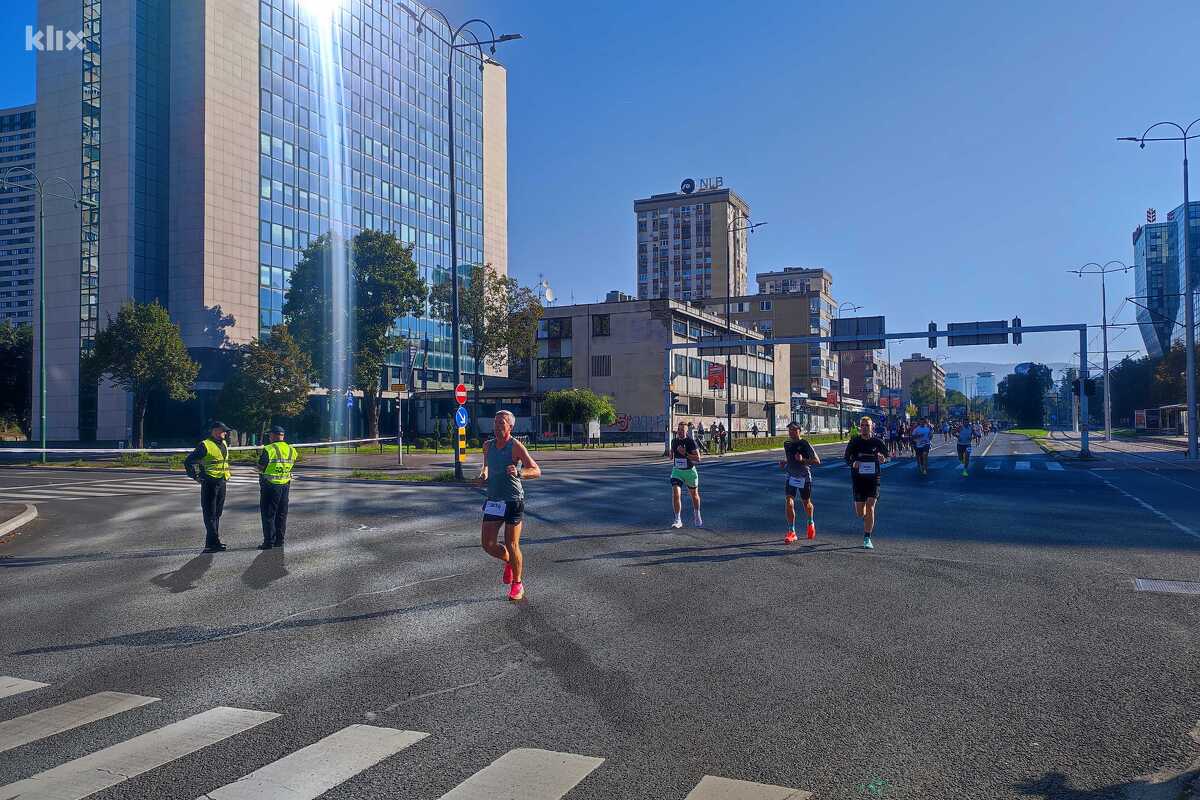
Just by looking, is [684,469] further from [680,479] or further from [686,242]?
[686,242]

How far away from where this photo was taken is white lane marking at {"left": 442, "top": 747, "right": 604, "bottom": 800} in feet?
12.8

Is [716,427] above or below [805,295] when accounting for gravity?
below

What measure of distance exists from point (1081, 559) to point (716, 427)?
4146 centimetres

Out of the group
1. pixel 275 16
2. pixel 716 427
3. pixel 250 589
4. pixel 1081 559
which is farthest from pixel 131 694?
pixel 275 16

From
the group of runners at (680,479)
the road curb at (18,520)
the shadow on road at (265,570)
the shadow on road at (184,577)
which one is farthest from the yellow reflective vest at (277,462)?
the road curb at (18,520)

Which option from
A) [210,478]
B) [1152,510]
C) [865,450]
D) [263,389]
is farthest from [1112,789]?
[263,389]

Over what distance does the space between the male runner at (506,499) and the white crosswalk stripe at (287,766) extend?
11.3 feet

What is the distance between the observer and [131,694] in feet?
18.0

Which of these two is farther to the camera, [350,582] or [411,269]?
[411,269]

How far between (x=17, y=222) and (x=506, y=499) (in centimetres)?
11914

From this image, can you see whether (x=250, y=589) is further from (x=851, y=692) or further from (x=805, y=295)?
(x=805, y=295)

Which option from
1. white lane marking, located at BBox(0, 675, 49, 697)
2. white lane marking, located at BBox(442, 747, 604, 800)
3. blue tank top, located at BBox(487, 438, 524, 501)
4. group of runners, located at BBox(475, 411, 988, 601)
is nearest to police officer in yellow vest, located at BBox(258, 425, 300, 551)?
group of runners, located at BBox(475, 411, 988, 601)

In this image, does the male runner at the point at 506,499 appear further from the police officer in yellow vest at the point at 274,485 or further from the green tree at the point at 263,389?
the green tree at the point at 263,389

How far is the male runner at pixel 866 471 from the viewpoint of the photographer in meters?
11.9
